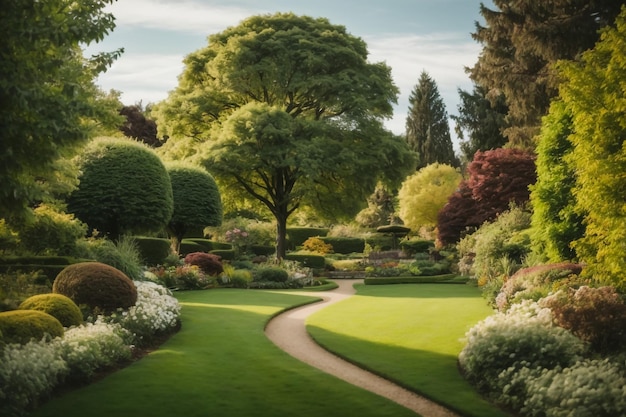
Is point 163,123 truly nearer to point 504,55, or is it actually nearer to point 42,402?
point 504,55

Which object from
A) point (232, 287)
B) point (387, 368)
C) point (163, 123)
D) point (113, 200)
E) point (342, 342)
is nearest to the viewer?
point (387, 368)

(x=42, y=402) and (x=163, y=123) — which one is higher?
(x=163, y=123)

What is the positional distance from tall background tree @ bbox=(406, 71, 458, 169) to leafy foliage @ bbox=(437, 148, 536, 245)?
2829 centimetres

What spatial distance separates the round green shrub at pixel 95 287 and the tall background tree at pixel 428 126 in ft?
164

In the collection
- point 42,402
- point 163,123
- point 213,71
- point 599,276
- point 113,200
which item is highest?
point 213,71

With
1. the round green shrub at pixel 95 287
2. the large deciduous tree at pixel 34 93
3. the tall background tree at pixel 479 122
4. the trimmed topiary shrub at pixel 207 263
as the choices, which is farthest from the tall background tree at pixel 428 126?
the large deciduous tree at pixel 34 93

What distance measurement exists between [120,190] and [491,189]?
18.9 m

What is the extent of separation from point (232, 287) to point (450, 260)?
1325cm

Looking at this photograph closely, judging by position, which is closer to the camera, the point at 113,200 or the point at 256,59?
the point at 113,200

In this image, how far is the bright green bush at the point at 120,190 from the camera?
21.0 m

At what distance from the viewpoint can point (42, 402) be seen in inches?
339

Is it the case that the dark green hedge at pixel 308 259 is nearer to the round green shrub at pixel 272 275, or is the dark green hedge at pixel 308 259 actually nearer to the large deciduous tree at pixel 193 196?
the large deciduous tree at pixel 193 196

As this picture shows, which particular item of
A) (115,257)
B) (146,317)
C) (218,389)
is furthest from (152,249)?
(218,389)

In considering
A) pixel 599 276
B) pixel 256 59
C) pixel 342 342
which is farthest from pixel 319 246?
pixel 599 276
